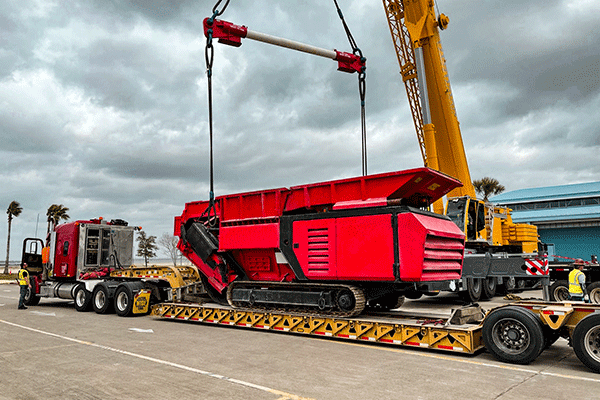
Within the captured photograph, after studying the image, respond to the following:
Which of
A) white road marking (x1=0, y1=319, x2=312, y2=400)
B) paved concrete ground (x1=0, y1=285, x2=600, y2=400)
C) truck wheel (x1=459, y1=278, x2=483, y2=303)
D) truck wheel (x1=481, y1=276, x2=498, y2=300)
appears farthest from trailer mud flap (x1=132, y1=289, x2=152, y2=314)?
truck wheel (x1=481, y1=276, x2=498, y2=300)

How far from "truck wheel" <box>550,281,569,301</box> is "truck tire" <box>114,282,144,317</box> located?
558 inches

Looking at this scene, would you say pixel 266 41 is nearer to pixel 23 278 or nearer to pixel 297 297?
pixel 297 297

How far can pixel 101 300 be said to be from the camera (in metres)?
13.7

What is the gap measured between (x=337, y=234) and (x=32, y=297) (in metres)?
13.3

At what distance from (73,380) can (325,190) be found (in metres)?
5.69

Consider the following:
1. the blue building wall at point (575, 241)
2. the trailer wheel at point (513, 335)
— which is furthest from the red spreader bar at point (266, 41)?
the blue building wall at point (575, 241)

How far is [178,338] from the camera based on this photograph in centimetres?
917

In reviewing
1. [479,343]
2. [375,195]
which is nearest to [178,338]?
[375,195]

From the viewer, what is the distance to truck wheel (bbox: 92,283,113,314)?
13.3 m

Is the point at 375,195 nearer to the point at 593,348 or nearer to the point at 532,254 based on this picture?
the point at 593,348

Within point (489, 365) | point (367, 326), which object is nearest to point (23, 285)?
point (367, 326)

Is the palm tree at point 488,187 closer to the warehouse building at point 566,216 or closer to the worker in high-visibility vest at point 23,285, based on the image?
the warehouse building at point 566,216

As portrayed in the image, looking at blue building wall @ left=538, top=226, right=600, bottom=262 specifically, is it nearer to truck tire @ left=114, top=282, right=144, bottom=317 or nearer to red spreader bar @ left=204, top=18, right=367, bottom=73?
red spreader bar @ left=204, top=18, right=367, bottom=73

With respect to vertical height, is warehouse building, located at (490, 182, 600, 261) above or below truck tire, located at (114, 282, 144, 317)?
above
